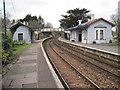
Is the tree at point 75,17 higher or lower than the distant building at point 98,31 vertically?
higher

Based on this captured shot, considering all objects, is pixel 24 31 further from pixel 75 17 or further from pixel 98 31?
pixel 75 17

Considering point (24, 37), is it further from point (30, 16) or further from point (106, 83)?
point (30, 16)

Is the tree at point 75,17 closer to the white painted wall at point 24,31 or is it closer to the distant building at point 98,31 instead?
the white painted wall at point 24,31

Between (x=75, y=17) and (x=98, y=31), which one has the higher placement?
(x=75, y=17)

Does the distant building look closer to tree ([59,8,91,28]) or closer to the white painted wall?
the white painted wall

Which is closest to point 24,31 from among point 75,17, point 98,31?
point 98,31

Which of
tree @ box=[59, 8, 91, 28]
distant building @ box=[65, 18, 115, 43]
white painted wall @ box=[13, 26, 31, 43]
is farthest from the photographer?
tree @ box=[59, 8, 91, 28]

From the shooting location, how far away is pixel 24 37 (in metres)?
28.6

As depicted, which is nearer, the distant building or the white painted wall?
the distant building

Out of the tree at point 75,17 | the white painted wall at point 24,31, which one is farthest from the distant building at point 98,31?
the tree at point 75,17

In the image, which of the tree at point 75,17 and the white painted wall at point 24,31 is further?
the tree at point 75,17

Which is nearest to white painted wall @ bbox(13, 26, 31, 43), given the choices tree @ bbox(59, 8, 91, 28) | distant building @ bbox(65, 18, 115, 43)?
distant building @ bbox(65, 18, 115, 43)

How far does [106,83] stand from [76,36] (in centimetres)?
2490

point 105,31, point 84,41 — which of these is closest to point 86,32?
point 84,41
